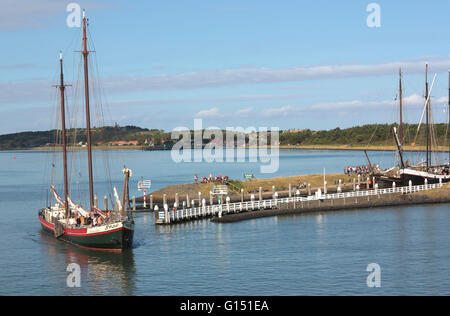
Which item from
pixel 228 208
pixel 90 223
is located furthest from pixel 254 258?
pixel 228 208

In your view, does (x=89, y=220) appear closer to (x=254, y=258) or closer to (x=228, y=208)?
(x=254, y=258)

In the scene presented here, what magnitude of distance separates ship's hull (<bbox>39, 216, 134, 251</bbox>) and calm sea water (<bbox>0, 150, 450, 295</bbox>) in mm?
783

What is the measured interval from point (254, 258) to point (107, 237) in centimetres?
1134

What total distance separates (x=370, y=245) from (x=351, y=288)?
13356mm

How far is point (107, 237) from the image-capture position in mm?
Result: 48062

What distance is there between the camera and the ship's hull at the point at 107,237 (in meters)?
47.4

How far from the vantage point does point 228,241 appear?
2058 inches

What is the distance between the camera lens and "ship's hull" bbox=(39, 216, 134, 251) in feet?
156

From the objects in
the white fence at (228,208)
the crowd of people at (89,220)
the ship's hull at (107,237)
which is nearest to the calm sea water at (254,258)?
the ship's hull at (107,237)

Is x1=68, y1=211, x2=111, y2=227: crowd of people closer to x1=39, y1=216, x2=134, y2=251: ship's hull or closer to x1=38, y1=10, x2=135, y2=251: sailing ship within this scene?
x1=38, y1=10, x2=135, y2=251: sailing ship

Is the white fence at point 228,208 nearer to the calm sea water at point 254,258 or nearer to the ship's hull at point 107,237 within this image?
the calm sea water at point 254,258

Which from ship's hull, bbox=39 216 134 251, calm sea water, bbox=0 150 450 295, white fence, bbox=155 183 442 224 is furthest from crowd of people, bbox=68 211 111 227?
white fence, bbox=155 183 442 224

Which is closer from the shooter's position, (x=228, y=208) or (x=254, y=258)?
(x=254, y=258)
